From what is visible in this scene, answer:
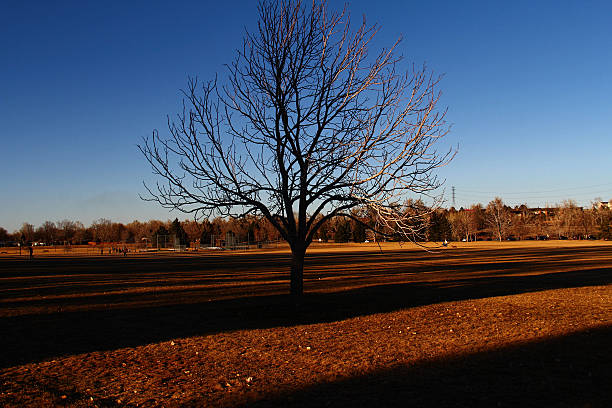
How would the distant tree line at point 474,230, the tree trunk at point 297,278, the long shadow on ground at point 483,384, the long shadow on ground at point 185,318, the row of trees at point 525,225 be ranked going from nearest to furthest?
the long shadow on ground at point 483,384
the long shadow on ground at point 185,318
the tree trunk at point 297,278
the distant tree line at point 474,230
the row of trees at point 525,225

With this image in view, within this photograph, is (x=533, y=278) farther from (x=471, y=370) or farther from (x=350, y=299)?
(x=471, y=370)

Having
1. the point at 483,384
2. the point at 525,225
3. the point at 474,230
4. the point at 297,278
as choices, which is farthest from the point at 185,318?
the point at 525,225

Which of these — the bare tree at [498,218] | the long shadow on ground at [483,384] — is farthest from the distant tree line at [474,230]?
the long shadow on ground at [483,384]

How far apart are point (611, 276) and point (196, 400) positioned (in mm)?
24129

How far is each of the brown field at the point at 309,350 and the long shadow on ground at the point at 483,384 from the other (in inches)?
1.0

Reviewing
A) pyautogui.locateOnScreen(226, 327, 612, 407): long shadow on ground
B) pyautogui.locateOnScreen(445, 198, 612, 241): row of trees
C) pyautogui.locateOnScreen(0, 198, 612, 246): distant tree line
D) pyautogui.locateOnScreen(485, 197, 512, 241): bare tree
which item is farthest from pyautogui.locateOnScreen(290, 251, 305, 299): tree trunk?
pyautogui.locateOnScreen(485, 197, 512, 241): bare tree

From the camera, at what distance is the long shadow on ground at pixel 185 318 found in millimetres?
8961

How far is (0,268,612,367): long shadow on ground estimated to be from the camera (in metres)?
8.96

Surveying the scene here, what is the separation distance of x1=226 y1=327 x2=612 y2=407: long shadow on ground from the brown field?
→ 0.09 ft

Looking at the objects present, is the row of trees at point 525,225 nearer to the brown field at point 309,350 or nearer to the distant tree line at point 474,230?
the distant tree line at point 474,230

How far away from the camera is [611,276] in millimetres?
22281

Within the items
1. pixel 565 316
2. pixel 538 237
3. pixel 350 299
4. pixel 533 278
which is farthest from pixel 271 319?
pixel 538 237

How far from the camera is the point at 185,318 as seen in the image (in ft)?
39.0

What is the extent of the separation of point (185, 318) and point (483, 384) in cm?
839
